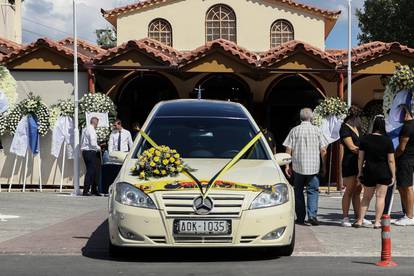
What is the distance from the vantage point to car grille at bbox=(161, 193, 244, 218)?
629cm

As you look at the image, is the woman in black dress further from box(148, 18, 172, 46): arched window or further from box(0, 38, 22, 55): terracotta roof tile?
box(148, 18, 172, 46): arched window

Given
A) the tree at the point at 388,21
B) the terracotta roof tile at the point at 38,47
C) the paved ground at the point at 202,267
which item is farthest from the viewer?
the tree at the point at 388,21

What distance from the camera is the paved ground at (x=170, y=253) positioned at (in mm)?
6410

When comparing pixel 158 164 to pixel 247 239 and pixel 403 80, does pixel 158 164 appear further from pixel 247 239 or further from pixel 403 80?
pixel 403 80

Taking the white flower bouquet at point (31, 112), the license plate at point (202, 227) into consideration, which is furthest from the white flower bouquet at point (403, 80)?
the white flower bouquet at point (31, 112)

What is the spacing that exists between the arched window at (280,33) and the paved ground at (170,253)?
556 inches

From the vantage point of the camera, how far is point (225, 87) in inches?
786

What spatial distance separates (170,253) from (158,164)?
3.99ft

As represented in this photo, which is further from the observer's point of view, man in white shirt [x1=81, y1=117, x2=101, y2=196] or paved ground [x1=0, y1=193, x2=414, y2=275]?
man in white shirt [x1=81, y1=117, x2=101, y2=196]

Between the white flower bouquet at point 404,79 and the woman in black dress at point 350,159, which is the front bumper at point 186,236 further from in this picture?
the white flower bouquet at point 404,79

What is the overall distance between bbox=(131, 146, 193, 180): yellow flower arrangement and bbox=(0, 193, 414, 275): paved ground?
974mm

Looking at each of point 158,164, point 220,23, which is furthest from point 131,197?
point 220,23

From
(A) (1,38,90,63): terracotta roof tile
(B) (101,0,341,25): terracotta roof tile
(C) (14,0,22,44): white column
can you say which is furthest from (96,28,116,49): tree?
(A) (1,38,90,63): terracotta roof tile

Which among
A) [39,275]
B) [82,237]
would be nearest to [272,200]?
[39,275]
